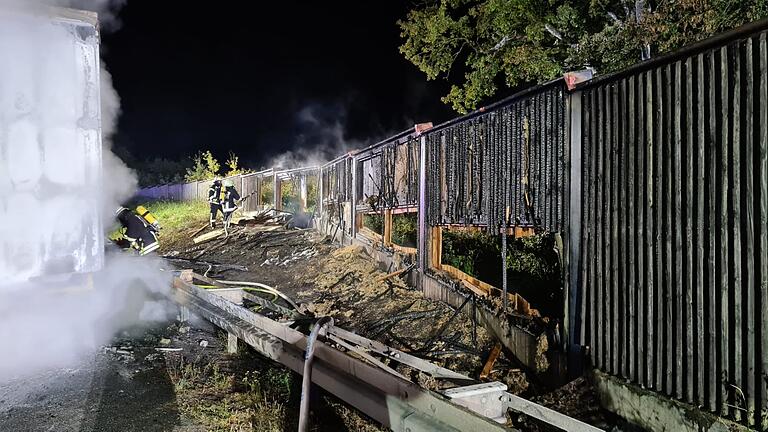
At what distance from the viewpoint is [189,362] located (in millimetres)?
5184

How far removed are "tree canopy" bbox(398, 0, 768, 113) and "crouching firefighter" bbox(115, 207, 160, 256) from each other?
955 cm

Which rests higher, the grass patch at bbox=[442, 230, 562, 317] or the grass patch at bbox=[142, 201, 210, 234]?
the grass patch at bbox=[142, 201, 210, 234]

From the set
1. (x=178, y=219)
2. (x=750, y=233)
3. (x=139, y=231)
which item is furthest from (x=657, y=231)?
(x=178, y=219)

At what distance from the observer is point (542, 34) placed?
12.8m

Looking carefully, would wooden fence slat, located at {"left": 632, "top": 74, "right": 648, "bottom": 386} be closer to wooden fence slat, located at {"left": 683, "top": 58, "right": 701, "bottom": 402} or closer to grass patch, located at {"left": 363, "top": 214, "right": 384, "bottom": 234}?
wooden fence slat, located at {"left": 683, "top": 58, "right": 701, "bottom": 402}

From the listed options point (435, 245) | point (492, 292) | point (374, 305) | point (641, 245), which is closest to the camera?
point (641, 245)

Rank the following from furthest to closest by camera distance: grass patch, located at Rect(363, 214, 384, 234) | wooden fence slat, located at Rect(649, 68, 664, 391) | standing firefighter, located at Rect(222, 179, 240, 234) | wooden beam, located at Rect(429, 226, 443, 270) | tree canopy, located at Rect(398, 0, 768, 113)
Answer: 1. standing firefighter, located at Rect(222, 179, 240, 234)
2. grass patch, located at Rect(363, 214, 384, 234)
3. tree canopy, located at Rect(398, 0, 768, 113)
4. wooden beam, located at Rect(429, 226, 443, 270)
5. wooden fence slat, located at Rect(649, 68, 664, 391)

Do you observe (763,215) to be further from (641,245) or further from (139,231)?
(139,231)

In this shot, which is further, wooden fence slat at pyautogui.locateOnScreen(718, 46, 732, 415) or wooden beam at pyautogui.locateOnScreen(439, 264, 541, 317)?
wooden beam at pyautogui.locateOnScreen(439, 264, 541, 317)

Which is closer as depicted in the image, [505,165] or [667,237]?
[667,237]

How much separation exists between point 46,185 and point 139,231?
4514 mm

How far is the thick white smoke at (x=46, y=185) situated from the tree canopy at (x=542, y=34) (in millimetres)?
8908

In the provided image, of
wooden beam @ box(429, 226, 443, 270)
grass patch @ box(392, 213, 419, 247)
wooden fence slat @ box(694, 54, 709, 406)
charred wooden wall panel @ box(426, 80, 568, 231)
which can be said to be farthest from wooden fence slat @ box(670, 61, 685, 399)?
grass patch @ box(392, 213, 419, 247)

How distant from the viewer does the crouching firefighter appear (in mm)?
9020
